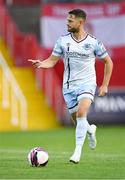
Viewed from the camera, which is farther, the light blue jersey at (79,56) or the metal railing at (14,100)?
the metal railing at (14,100)

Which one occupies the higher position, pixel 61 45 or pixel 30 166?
pixel 61 45

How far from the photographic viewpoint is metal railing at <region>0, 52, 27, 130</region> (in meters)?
29.2

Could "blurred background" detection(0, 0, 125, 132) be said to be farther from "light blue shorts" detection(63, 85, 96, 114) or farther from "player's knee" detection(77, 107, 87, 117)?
"player's knee" detection(77, 107, 87, 117)

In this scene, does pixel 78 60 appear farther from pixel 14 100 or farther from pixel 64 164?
pixel 14 100

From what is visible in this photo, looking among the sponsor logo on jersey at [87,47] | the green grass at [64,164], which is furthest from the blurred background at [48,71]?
the sponsor logo on jersey at [87,47]

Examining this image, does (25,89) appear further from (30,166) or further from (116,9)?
(30,166)

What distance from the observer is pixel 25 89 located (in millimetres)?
31297

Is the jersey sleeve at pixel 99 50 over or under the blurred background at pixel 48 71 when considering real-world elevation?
over

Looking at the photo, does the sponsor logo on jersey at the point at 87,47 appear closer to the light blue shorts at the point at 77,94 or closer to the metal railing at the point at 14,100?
the light blue shorts at the point at 77,94

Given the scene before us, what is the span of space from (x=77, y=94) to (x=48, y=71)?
48.5 feet

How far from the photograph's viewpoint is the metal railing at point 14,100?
29.2 metres

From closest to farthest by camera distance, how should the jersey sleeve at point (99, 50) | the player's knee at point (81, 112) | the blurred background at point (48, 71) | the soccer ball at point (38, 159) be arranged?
the soccer ball at point (38, 159)
the player's knee at point (81, 112)
the jersey sleeve at point (99, 50)
the blurred background at point (48, 71)

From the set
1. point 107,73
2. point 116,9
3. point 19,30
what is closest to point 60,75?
point 116,9

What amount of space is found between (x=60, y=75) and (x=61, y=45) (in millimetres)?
14948
